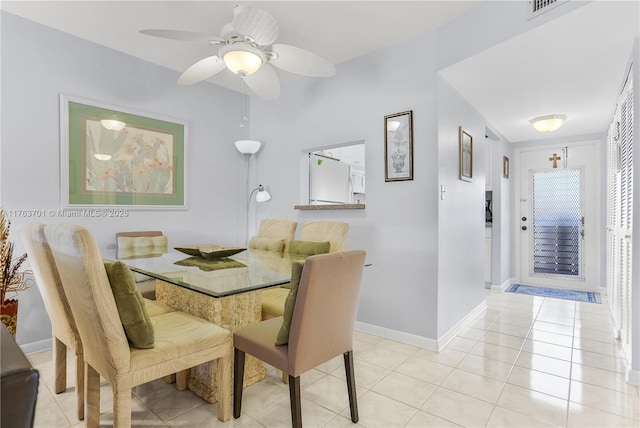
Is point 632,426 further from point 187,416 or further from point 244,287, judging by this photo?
point 187,416

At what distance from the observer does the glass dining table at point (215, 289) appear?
5.63 ft

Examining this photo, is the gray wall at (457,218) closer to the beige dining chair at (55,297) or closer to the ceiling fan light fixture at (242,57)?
the ceiling fan light fixture at (242,57)

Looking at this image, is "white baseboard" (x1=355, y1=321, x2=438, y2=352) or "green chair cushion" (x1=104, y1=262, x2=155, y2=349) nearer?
"green chair cushion" (x1=104, y1=262, x2=155, y2=349)

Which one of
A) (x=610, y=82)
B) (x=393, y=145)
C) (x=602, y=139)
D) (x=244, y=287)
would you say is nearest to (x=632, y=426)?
(x=244, y=287)

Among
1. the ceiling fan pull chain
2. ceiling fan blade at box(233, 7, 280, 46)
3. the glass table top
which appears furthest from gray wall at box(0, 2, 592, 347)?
ceiling fan blade at box(233, 7, 280, 46)

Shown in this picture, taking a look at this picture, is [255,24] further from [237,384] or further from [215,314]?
[237,384]

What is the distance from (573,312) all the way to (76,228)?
4628 millimetres

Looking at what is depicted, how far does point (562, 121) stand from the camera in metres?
3.86

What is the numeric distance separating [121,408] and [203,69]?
2.10 m

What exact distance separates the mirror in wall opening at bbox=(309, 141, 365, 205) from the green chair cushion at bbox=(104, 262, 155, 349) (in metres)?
2.43

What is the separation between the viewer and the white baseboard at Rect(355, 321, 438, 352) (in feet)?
8.91

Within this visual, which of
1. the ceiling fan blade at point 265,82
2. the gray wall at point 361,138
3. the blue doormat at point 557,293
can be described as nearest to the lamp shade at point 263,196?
the gray wall at point 361,138

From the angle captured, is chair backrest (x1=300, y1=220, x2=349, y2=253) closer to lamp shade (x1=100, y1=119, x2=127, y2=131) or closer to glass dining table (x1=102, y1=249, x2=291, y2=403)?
glass dining table (x1=102, y1=249, x2=291, y2=403)

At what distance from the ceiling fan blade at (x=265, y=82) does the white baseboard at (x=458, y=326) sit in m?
2.40
